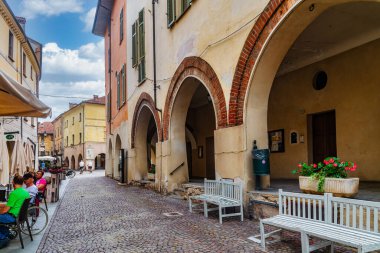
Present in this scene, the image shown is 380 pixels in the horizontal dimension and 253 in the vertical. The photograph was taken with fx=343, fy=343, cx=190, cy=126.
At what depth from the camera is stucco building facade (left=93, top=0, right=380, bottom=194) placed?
7273 mm

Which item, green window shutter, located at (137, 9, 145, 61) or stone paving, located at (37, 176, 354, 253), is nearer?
stone paving, located at (37, 176, 354, 253)

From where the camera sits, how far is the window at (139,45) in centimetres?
1534

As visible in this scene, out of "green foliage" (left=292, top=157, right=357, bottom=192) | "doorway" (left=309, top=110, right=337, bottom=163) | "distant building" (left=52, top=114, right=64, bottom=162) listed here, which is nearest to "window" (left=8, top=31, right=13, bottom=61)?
"doorway" (left=309, top=110, right=337, bottom=163)

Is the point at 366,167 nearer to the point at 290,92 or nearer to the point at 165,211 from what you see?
the point at 290,92

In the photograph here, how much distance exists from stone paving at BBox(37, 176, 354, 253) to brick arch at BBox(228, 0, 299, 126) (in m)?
2.46

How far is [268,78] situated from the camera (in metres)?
7.43

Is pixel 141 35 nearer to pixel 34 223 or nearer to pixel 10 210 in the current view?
pixel 34 223

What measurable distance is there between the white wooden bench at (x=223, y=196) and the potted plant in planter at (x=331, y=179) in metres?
1.56

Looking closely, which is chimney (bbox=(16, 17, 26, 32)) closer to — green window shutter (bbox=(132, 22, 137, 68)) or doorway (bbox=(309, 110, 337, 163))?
green window shutter (bbox=(132, 22, 137, 68))

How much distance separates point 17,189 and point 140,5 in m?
12.1

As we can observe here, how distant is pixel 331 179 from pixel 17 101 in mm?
5500

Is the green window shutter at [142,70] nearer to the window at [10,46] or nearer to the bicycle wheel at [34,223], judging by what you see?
the window at [10,46]

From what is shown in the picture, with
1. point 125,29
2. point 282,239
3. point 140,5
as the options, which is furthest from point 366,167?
point 125,29

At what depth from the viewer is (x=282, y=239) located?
18.2 feet
